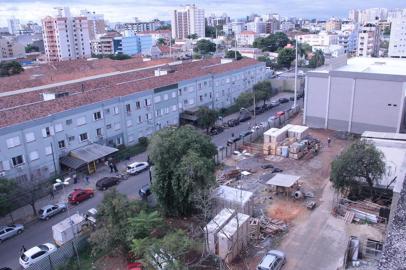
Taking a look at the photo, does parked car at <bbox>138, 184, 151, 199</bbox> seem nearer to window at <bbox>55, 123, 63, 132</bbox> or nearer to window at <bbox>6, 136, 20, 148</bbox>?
window at <bbox>55, 123, 63, 132</bbox>

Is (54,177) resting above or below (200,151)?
below

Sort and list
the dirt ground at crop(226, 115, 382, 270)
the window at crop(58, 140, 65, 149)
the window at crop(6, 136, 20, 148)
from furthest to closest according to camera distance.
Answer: the window at crop(58, 140, 65, 149) → the window at crop(6, 136, 20, 148) → the dirt ground at crop(226, 115, 382, 270)

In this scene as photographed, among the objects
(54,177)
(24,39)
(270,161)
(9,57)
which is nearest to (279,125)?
(270,161)

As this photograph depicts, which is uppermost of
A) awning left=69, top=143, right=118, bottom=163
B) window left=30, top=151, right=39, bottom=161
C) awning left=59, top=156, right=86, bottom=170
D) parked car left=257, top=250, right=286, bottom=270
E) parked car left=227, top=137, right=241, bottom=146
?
window left=30, top=151, right=39, bottom=161

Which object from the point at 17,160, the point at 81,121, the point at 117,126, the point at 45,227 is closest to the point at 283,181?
the point at 45,227

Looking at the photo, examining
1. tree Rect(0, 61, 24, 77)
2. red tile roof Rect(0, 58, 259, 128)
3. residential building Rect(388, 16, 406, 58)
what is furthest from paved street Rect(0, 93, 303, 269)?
residential building Rect(388, 16, 406, 58)

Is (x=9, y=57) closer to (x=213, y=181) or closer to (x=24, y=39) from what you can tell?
(x=24, y=39)
